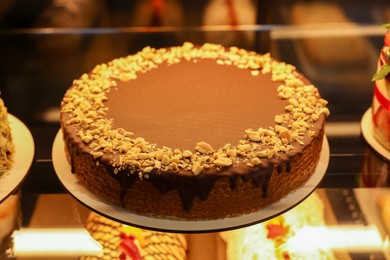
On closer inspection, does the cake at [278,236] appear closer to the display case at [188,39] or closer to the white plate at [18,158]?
the display case at [188,39]

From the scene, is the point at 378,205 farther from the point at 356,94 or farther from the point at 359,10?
the point at 359,10

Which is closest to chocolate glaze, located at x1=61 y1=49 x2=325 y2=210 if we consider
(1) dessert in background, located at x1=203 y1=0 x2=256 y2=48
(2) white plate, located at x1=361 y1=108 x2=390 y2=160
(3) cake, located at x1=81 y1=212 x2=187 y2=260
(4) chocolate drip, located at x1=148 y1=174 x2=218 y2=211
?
(4) chocolate drip, located at x1=148 y1=174 x2=218 y2=211

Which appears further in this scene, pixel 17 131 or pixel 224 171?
pixel 17 131

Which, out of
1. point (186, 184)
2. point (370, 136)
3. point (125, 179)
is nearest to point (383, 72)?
point (370, 136)

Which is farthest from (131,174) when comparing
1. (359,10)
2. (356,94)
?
(359,10)

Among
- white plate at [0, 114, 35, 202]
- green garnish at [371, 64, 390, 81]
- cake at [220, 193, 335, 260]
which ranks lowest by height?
cake at [220, 193, 335, 260]

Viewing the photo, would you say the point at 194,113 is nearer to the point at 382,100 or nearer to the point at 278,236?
the point at 278,236

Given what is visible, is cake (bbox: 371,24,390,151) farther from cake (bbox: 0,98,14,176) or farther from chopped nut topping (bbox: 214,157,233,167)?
cake (bbox: 0,98,14,176)
